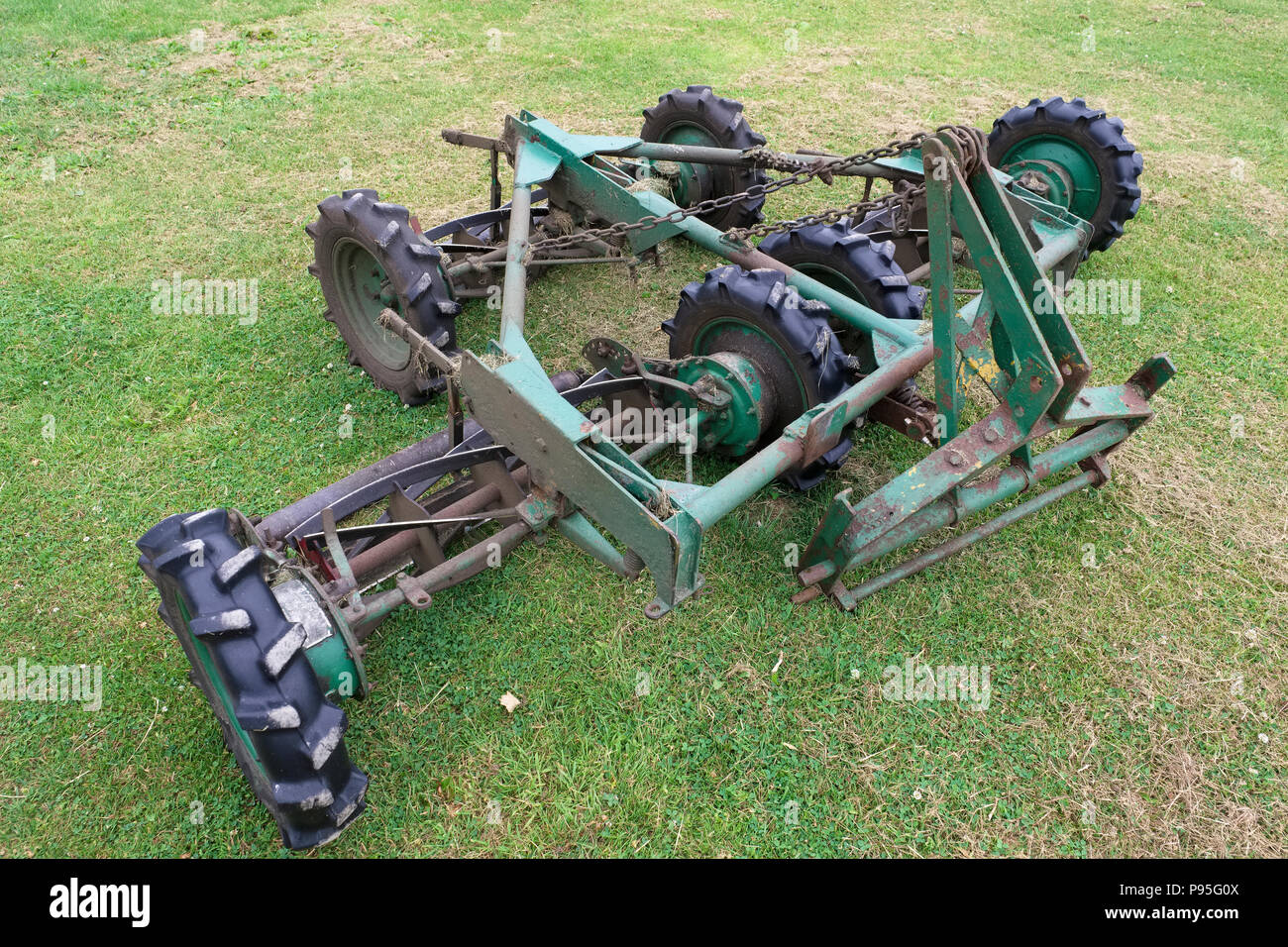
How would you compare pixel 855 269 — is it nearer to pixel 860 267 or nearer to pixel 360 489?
pixel 860 267

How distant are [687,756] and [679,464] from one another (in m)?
1.88

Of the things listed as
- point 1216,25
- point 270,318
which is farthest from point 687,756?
point 1216,25

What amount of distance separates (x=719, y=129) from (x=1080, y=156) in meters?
2.67

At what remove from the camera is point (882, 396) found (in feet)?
13.7

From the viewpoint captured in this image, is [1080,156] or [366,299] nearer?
[366,299]

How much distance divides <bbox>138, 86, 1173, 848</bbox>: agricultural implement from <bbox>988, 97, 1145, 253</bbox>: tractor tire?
26 millimetres

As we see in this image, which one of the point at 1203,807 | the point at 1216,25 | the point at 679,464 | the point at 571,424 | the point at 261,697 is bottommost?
the point at 1203,807

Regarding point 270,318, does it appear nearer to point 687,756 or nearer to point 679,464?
point 679,464

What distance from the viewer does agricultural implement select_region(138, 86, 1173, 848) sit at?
3.05m

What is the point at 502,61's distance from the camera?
33.2 ft

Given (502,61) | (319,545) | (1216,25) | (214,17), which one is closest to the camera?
(319,545)

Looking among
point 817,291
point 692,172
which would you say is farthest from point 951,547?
point 692,172

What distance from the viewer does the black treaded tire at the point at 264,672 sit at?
278 cm

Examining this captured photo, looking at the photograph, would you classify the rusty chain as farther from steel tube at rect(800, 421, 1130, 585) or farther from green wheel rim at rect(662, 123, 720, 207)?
steel tube at rect(800, 421, 1130, 585)
